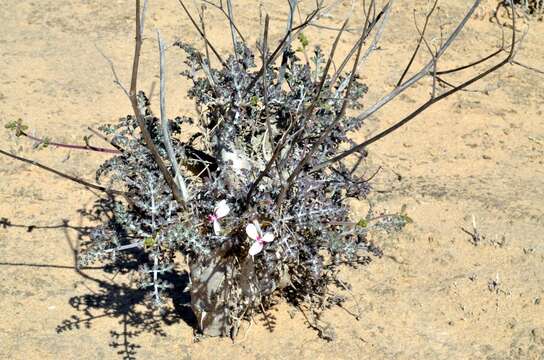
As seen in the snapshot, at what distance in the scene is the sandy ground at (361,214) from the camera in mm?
3557

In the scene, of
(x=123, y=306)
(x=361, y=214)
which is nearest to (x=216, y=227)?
(x=123, y=306)

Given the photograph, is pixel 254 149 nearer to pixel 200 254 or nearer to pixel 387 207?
pixel 200 254

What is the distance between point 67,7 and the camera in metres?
6.62

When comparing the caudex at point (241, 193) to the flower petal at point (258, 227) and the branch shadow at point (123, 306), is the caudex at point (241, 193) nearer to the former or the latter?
the flower petal at point (258, 227)

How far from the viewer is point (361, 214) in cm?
441

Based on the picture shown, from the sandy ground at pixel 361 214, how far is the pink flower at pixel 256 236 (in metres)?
0.68

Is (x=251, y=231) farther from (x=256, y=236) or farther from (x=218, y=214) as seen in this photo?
(x=218, y=214)

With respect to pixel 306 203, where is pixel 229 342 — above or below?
below

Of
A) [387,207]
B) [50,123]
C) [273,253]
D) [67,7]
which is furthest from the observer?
[67,7]

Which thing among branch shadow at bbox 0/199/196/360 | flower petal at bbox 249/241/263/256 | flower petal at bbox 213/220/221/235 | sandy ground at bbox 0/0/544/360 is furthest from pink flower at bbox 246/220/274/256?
sandy ground at bbox 0/0/544/360

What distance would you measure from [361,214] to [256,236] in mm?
1500

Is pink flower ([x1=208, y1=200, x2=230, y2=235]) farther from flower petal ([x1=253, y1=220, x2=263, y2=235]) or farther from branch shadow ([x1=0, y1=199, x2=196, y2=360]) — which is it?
branch shadow ([x1=0, y1=199, x2=196, y2=360])

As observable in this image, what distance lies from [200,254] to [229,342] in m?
0.54

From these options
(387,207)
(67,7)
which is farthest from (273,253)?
(67,7)
